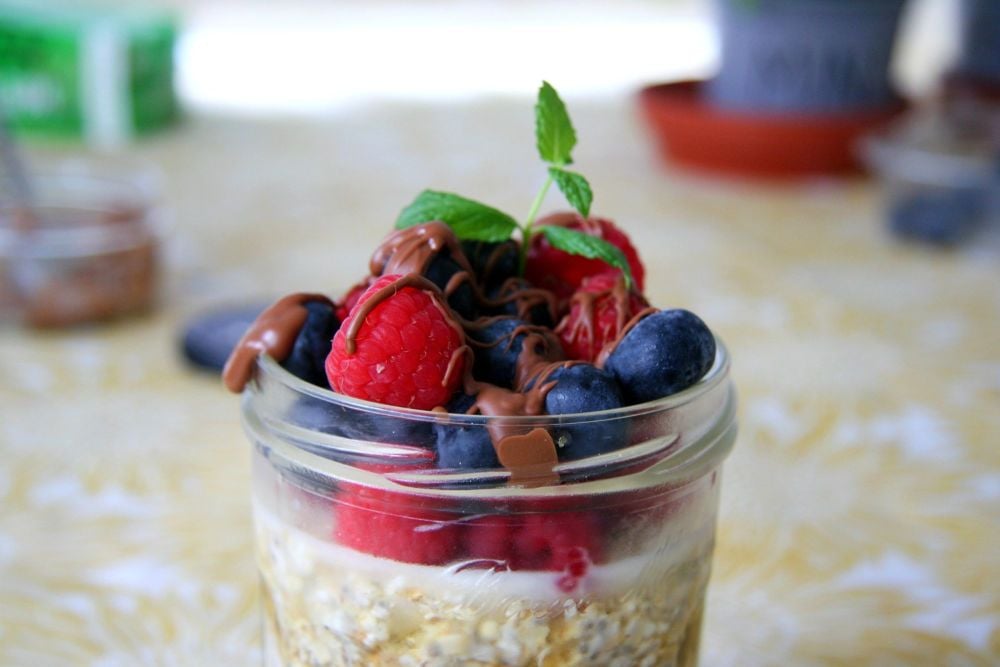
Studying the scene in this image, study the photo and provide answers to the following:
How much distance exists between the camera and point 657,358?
0.46 metres

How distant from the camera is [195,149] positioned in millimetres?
1958

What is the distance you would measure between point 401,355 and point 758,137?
4.83 ft

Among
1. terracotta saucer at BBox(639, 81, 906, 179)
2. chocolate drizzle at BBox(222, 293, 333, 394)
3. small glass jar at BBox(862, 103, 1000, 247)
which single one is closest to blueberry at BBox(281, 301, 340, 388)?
chocolate drizzle at BBox(222, 293, 333, 394)

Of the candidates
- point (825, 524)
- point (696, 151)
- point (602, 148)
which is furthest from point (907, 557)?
point (602, 148)

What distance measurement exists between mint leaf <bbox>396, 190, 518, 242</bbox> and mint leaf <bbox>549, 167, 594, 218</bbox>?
29 millimetres

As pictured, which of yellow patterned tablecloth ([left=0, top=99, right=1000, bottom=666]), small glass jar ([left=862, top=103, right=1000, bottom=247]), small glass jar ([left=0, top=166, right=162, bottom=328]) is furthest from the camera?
small glass jar ([left=862, top=103, right=1000, bottom=247])

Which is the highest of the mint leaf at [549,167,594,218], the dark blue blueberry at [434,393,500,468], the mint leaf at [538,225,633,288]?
the mint leaf at [549,167,594,218]

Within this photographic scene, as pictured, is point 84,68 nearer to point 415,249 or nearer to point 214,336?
point 214,336

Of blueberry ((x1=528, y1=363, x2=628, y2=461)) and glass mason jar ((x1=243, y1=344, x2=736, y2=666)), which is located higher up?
blueberry ((x1=528, y1=363, x2=628, y2=461))

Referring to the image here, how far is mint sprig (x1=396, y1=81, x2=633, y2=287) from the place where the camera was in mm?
516

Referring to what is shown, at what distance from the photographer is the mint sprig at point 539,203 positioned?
52 cm

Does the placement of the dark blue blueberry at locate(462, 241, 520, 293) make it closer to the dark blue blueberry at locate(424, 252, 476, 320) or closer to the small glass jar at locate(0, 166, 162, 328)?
the dark blue blueberry at locate(424, 252, 476, 320)

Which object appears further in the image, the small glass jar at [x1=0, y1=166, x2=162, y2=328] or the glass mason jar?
the small glass jar at [x1=0, y1=166, x2=162, y2=328]

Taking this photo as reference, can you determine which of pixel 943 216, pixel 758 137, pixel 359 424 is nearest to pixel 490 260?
pixel 359 424
